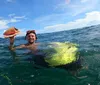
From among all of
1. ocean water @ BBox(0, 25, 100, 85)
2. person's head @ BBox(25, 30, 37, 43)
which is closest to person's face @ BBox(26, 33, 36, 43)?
person's head @ BBox(25, 30, 37, 43)

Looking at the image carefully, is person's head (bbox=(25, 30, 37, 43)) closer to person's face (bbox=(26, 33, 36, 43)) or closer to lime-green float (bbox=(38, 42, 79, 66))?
person's face (bbox=(26, 33, 36, 43))

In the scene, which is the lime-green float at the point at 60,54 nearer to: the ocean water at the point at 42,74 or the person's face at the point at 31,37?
the ocean water at the point at 42,74

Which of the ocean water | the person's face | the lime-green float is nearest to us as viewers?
the ocean water

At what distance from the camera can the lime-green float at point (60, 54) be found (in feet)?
29.6

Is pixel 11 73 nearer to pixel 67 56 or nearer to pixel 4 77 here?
pixel 4 77

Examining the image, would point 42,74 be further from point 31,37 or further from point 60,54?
point 31,37

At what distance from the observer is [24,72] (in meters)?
9.67

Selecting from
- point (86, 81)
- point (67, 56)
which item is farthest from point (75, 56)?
point (86, 81)

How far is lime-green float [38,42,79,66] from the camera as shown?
9.03 meters

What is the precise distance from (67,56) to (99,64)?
193 centimetres

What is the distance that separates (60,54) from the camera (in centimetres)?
938

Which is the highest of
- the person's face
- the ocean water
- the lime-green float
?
the person's face

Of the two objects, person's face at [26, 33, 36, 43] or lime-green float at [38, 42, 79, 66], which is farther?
person's face at [26, 33, 36, 43]

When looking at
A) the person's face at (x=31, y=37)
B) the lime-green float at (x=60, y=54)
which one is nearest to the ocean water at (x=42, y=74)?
the lime-green float at (x=60, y=54)
